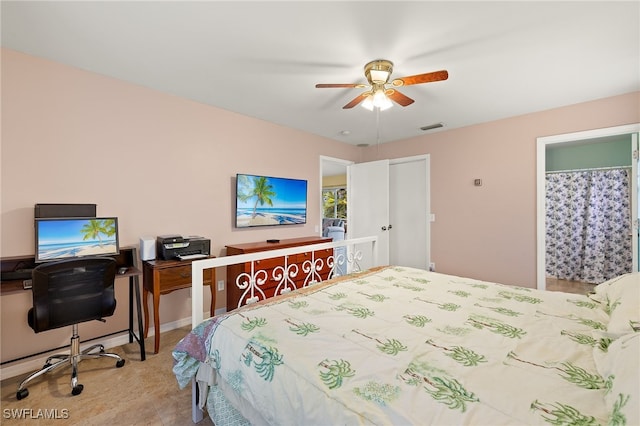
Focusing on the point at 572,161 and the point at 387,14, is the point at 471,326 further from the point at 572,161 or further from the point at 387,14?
the point at 572,161

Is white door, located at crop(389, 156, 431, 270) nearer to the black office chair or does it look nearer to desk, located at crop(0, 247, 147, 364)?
desk, located at crop(0, 247, 147, 364)

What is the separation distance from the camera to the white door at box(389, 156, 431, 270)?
14.2ft

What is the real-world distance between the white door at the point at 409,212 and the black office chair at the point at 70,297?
384 cm

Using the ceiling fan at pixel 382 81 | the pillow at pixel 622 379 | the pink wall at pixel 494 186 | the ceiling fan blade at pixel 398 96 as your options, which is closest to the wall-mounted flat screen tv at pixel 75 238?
the ceiling fan at pixel 382 81

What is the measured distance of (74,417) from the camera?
66.8 inches

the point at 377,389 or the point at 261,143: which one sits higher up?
the point at 261,143

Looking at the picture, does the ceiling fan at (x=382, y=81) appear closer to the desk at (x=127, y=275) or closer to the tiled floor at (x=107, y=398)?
the desk at (x=127, y=275)

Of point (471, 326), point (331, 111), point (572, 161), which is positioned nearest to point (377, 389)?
point (471, 326)

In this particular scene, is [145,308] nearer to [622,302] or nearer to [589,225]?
[622,302]

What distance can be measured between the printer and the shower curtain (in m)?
5.11

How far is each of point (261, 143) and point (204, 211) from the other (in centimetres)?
117

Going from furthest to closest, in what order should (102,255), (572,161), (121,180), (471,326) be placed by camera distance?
(572,161) < (121,180) < (102,255) < (471,326)

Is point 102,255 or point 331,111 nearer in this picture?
point 102,255

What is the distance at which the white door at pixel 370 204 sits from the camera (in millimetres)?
4430
